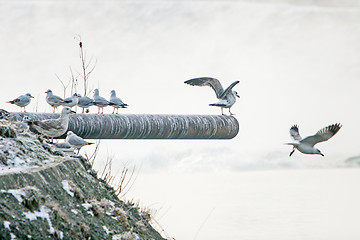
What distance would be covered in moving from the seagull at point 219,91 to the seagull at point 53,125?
5089mm

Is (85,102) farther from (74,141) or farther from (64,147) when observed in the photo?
(64,147)

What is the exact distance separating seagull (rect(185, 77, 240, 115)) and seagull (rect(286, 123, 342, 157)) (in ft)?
6.96

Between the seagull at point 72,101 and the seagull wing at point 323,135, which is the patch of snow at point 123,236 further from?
the seagull at point 72,101

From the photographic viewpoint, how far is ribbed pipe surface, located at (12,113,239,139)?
12930 millimetres

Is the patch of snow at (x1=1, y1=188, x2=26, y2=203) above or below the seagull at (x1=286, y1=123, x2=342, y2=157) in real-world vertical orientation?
below

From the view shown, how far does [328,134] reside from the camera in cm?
1325

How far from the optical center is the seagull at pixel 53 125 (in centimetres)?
1182

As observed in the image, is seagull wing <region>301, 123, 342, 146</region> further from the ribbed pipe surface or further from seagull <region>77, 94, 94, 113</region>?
seagull <region>77, 94, 94, 113</region>

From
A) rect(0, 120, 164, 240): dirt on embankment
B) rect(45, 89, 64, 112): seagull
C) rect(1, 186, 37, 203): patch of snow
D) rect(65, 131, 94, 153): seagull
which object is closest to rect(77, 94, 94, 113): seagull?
rect(45, 89, 64, 112): seagull

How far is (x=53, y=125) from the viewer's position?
11969 millimetres

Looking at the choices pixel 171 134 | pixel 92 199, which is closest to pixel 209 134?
pixel 171 134

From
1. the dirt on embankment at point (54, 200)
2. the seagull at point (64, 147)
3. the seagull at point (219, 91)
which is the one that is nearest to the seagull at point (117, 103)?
the seagull at point (219, 91)

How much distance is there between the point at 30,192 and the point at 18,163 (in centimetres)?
116

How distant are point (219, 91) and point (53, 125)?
19.4 ft
